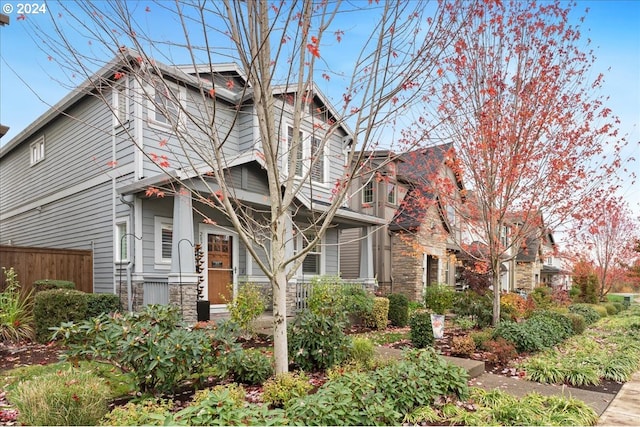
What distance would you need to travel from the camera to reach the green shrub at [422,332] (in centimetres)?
759

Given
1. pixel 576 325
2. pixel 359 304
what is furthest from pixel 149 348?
pixel 576 325

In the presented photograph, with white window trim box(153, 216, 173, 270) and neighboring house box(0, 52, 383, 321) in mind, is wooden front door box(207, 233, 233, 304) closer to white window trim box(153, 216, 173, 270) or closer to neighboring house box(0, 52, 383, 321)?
neighboring house box(0, 52, 383, 321)

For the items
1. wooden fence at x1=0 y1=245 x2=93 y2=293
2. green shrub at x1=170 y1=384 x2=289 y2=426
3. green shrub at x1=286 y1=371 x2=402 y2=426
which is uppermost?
wooden fence at x1=0 y1=245 x2=93 y2=293

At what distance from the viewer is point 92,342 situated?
4406mm

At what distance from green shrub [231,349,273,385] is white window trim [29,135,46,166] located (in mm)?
13065

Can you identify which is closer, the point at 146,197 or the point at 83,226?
the point at 146,197

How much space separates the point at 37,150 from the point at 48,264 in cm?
611

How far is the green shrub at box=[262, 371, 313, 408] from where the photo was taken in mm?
4219

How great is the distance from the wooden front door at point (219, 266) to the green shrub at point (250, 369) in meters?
6.65

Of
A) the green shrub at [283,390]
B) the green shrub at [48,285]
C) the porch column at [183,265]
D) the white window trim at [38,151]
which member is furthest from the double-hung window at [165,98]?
the white window trim at [38,151]

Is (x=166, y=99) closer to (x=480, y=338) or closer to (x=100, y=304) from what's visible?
(x=100, y=304)

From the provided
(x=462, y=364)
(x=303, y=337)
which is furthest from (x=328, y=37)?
(x=462, y=364)

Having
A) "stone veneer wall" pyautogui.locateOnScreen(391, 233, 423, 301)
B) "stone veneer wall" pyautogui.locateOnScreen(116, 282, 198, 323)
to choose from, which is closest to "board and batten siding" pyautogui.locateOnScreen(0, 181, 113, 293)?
→ "stone veneer wall" pyautogui.locateOnScreen(116, 282, 198, 323)

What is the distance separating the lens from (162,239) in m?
10.5
